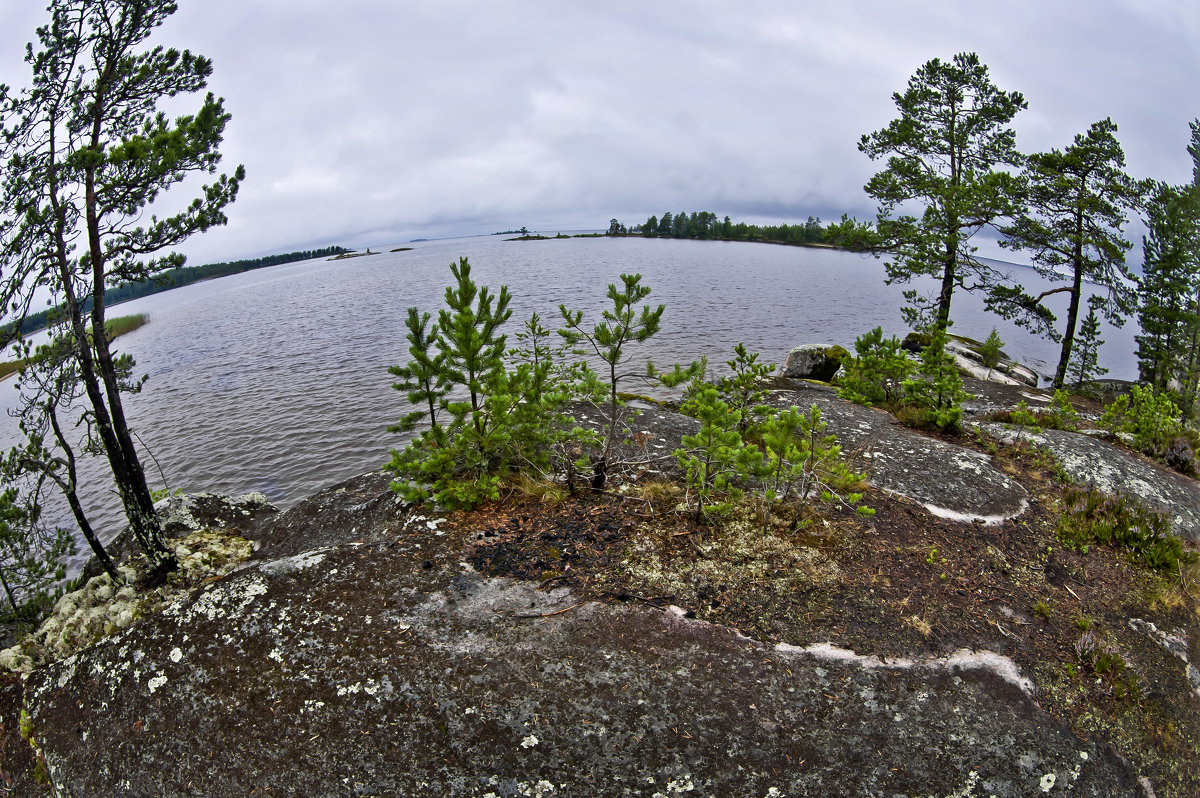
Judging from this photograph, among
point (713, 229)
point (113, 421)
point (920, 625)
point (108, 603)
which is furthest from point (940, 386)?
point (713, 229)

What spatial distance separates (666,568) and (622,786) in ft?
7.80

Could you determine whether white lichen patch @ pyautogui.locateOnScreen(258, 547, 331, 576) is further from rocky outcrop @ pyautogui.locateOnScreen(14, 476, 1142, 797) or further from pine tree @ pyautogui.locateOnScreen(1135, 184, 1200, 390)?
pine tree @ pyautogui.locateOnScreen(1135, 184, 1200, 390)

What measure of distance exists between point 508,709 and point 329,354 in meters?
28.5

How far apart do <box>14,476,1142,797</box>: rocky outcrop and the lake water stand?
9031 millimetres

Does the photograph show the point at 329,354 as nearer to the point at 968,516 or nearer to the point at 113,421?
the point at 113,421

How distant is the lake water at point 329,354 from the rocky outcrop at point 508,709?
29.6 feet

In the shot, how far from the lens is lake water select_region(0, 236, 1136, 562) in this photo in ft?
51.9

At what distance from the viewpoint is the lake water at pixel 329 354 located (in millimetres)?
15812

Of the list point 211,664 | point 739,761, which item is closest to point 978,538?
point 739,761

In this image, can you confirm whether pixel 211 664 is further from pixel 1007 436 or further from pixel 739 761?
pixel 1007 436

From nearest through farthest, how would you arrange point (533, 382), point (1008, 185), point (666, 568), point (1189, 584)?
point (666, 568) < point (1189, 584) < point (533, 382) < point (1008, 185)

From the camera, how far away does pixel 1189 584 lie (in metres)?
6.67

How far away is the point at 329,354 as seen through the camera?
94.2 ft

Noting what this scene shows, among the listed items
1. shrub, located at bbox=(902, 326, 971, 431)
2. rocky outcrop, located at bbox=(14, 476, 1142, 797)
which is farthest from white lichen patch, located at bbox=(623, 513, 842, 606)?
shrub, located at bbox=(902, 326, 971, 431)
